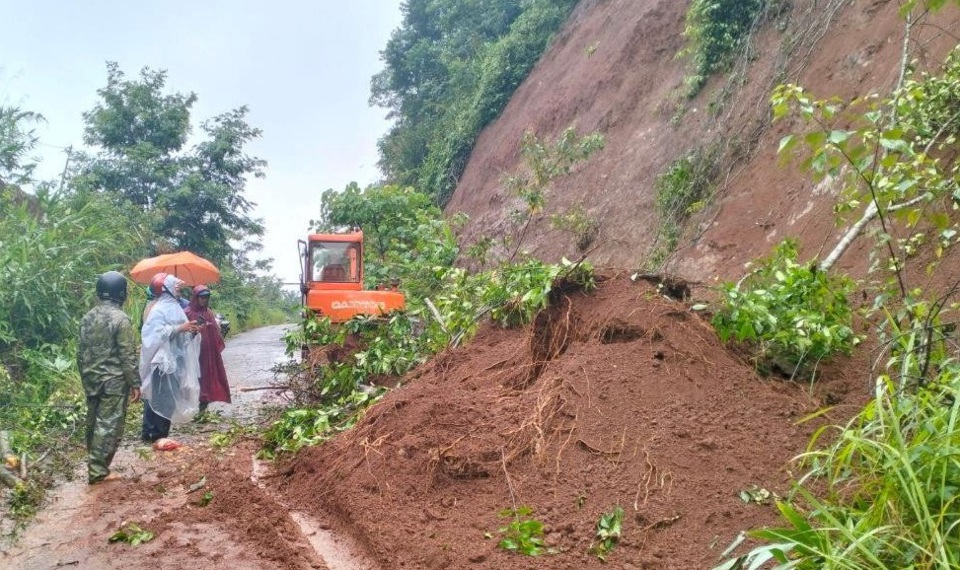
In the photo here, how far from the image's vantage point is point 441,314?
8695 millimetres

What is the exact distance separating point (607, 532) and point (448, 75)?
1118 inches

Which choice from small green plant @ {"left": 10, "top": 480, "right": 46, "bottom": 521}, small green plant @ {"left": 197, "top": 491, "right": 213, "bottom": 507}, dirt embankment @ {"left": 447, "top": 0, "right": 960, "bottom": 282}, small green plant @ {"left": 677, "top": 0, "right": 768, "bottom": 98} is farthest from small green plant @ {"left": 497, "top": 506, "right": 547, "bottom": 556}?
small green plant @ {"left": 677, "top": 0, "right": 768, "bottom": 98}

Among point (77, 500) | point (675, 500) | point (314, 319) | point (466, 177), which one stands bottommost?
point (77, 500)

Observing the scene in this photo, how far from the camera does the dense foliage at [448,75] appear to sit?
26719 millimetres

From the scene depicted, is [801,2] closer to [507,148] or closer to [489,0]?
[507,148]

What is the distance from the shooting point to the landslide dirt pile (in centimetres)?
405

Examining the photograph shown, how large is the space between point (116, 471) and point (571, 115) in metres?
16.8

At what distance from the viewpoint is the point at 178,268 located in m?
10.2

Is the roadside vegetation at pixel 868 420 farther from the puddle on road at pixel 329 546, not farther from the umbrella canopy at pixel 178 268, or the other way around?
the umbrella canopy at pixel 178 268

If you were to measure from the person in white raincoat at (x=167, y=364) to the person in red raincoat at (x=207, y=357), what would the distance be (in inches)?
42.8

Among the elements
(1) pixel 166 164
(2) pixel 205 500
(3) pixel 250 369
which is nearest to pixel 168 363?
(2) pixel 205 500

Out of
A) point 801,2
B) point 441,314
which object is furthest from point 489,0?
point 441,314

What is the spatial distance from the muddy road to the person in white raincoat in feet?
1.32

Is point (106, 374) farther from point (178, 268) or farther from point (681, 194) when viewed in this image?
point (681, 194)
